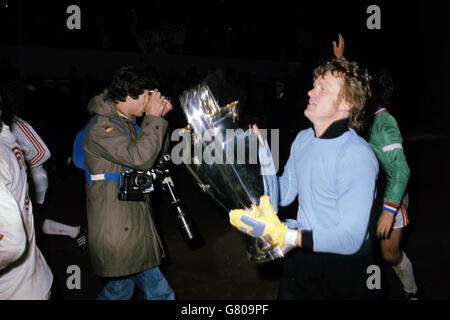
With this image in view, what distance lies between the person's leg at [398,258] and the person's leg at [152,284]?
1864 mm

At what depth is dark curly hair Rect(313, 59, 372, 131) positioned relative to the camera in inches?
73.2

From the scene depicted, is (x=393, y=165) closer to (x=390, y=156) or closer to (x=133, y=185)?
(x=390, y=156)

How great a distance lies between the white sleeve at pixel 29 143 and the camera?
3.32 metres

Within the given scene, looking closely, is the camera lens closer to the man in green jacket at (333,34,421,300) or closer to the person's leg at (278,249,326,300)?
the person's leg at (278,249,326,300)

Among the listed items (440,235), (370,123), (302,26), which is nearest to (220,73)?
(370,123)

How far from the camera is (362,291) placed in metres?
1.88

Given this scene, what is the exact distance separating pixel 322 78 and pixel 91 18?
14.4 meters

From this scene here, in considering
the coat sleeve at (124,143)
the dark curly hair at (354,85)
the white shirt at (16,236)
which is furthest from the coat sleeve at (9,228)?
the dark curly hair at (354,85)

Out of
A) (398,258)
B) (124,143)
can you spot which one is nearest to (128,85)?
(124,143)

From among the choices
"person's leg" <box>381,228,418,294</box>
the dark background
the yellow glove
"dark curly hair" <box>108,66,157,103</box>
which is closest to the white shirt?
"dark curly hair" <box>108,66,157,103</box>

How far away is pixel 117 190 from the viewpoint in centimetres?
242

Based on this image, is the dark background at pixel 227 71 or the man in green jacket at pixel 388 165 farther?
the dark background at pixel 227 71

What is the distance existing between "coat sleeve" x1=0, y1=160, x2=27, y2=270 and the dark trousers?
4.63 feet

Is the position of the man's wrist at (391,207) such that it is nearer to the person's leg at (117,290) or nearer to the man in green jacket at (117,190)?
the man in green jacket at (117,190)
